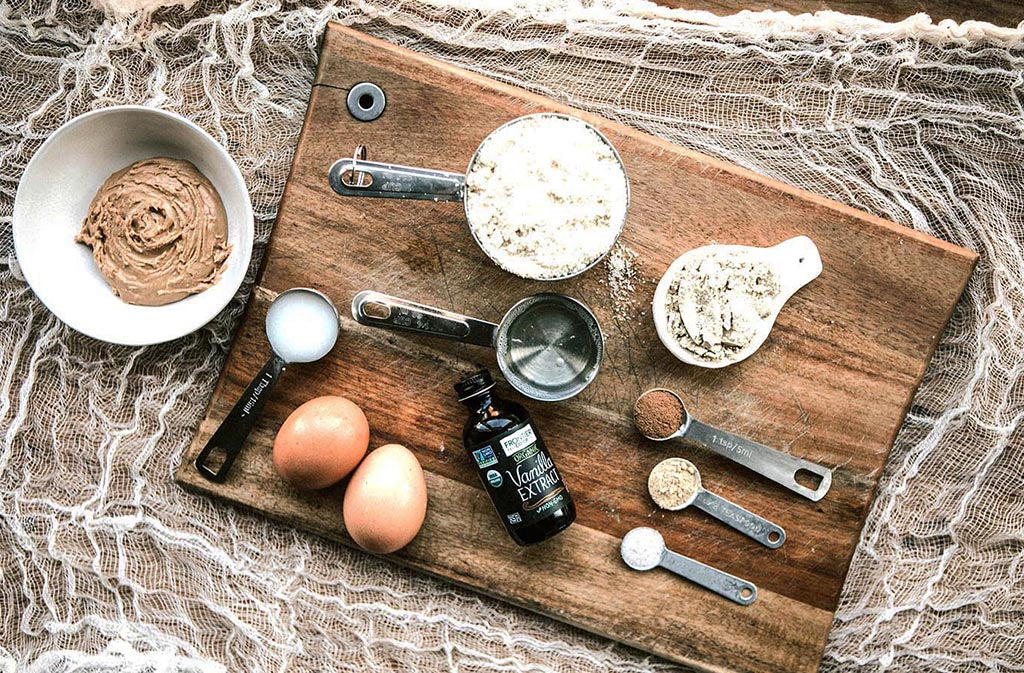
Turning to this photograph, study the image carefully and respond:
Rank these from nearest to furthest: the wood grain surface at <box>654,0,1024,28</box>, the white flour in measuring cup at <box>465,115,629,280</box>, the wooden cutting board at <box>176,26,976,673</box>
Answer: the white flour in measuring cup at <box>465,115,629,280</box>
the wooden cutting board at <box>176,26,976,673</box>
the wood grain surface at <box>654,0,1024,28</box>

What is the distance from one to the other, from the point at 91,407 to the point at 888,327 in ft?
4.39

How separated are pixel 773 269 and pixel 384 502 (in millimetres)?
706

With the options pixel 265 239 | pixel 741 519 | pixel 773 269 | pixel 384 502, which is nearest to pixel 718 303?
pixel 773 269

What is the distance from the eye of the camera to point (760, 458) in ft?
4.31

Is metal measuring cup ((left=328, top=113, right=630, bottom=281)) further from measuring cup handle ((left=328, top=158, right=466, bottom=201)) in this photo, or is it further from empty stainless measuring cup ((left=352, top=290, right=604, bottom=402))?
empty stainless measuring cup ((left=352, top=290, right=604, bottom=402))

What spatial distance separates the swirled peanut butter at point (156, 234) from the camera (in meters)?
1.24

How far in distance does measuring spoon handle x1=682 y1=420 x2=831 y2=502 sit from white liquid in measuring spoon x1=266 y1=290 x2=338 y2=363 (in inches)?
23.7

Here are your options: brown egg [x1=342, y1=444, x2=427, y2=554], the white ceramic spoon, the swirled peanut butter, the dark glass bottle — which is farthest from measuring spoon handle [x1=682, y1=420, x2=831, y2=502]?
the swirled peanut butter

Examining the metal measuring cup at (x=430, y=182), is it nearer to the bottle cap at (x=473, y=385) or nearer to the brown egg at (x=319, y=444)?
the bottle cap at (x=473, y=385)

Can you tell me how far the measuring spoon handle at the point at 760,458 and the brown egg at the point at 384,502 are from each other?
0.45m

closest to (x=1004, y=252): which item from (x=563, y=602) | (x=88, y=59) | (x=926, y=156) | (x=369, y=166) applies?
(x=926, y=156)

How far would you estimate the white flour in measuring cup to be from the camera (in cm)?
118

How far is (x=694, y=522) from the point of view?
1.33 meters

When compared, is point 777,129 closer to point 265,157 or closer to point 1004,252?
point 1004,252
